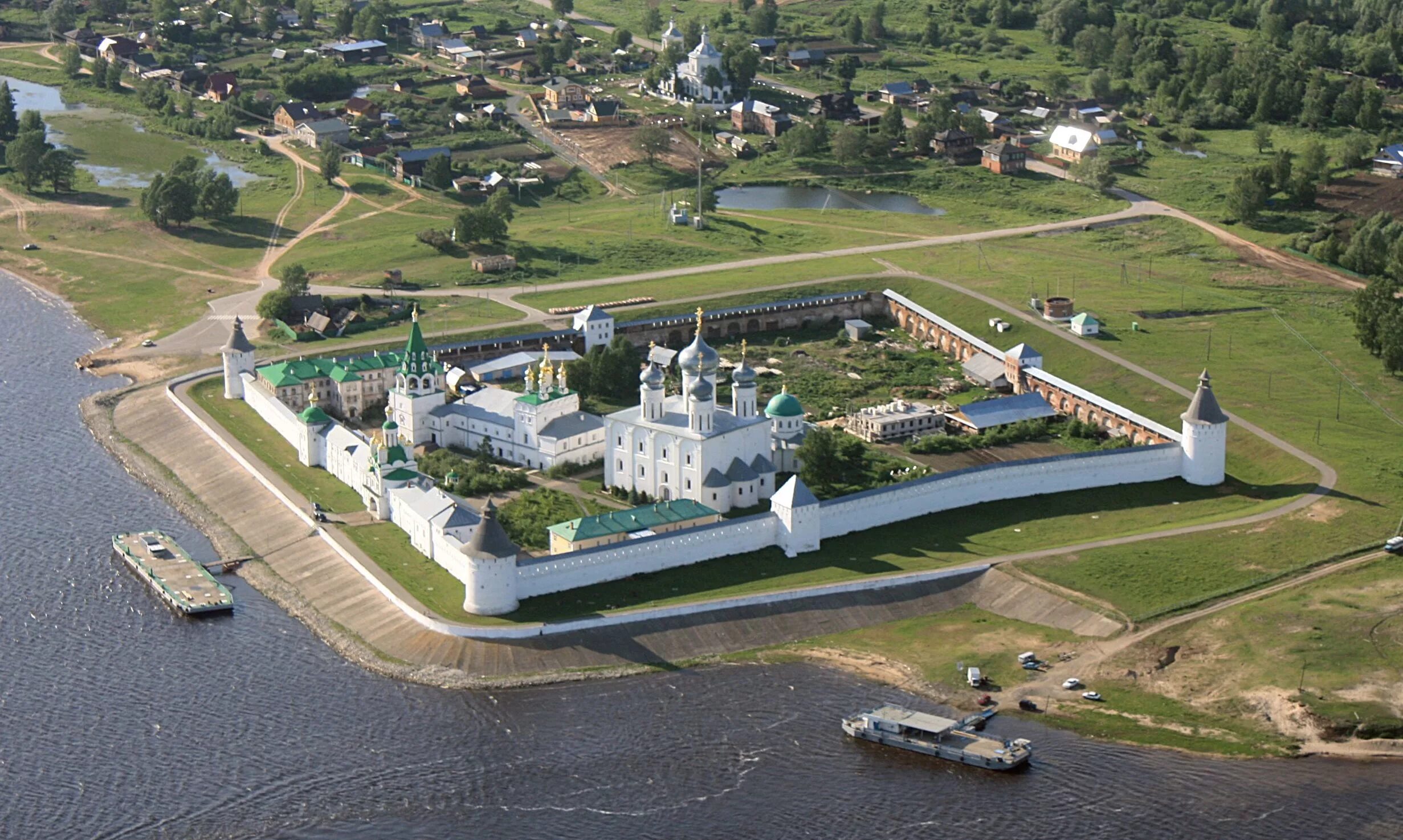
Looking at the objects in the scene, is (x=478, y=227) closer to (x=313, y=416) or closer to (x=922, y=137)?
(x=313, y=416)

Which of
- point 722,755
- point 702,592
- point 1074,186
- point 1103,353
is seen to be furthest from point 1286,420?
point 1074,186

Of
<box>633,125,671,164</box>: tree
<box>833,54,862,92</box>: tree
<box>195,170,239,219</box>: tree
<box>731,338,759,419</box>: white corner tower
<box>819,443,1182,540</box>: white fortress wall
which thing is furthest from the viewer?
<box>833,54,862,92</box>: tree

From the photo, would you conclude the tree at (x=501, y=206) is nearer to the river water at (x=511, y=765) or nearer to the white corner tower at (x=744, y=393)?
the white corner tower at (x=744, y=393)

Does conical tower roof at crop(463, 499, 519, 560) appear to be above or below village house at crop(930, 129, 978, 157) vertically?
below

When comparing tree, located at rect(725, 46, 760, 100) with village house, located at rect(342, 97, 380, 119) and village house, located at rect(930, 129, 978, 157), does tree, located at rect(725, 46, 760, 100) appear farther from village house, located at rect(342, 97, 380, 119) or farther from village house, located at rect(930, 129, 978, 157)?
village house, located at rect(342, 97, 380, 119)

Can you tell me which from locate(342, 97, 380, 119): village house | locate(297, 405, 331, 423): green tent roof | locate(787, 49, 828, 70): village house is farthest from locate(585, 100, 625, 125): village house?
locate(297, 405, 331, 423): green tent roof

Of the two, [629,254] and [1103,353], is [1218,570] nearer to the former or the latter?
[1103,353]

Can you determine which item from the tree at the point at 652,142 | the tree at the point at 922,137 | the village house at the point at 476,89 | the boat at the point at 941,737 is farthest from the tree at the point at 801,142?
the boat at the point at 941,737
